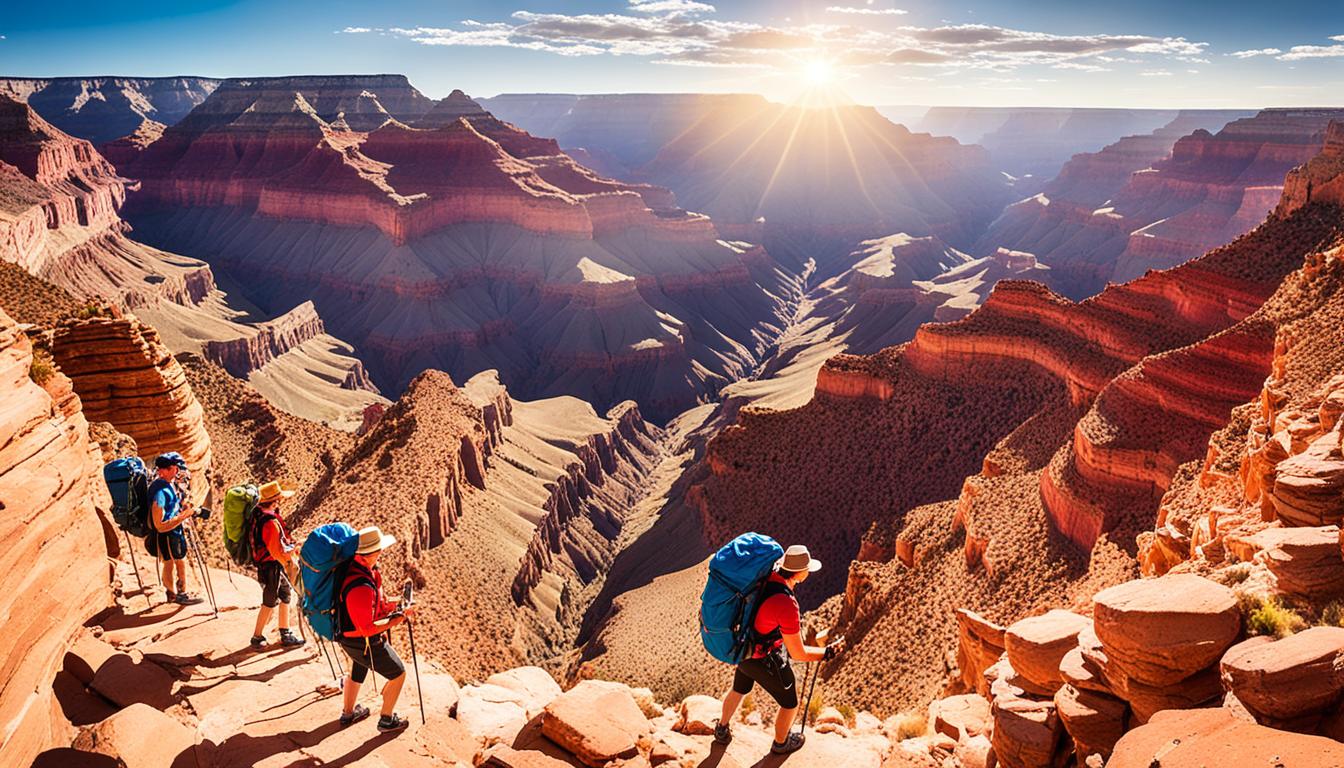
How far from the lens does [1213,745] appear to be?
23.8 feet

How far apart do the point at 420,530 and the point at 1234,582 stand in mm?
31067

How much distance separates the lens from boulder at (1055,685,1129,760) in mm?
8969

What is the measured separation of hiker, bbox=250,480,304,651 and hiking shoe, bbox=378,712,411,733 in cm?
365

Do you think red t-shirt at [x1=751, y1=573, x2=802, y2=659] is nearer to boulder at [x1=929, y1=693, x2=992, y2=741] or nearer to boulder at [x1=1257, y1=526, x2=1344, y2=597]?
boulder at [x1=929, y1=693, x2=992, y2=741]

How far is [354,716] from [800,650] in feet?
21.8

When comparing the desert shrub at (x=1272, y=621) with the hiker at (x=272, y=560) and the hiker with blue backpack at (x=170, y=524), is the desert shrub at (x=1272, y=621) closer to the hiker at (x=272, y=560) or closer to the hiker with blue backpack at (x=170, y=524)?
the hiker at (x=272, y=560)

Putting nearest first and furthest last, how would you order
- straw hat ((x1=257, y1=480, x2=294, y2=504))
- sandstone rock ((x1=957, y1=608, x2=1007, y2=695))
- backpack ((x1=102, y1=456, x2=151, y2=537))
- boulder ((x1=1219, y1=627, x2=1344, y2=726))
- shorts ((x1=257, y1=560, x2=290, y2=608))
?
boulder ((x1=1219, y1=627, x2=1344, y2=726)), straw hat ((x1=257, y1=480, x2=294, y2=504)), shorts ((x1=257, y1=560, x2=290, y2=608)), backpack ((x1=102, y1=456, x2=151, y2=537)), sandstone rock ((x1=957, y1=608, x2=1007, y2=695))

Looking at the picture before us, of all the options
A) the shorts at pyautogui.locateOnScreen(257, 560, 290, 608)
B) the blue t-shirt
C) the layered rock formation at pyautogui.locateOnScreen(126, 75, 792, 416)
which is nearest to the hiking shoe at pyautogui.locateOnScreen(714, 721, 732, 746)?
the shorts at pyautogui.locateOnScreen(257, 560, 290, 608)

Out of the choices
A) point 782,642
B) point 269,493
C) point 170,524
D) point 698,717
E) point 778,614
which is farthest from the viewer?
point 170,524

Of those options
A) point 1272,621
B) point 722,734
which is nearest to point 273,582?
point 722,734

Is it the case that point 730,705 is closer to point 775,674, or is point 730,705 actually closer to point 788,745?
point 788,745

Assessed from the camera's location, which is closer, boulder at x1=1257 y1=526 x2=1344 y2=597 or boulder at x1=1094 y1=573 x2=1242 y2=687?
boulder at x1=1094 y1=573 x2=1242 y2=687

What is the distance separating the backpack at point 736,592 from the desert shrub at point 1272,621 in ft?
17.0

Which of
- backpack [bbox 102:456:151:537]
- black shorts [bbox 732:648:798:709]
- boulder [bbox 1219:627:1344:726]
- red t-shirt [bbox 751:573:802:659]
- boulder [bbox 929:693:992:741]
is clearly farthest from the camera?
backpack [bbox 102:456:151:537]
